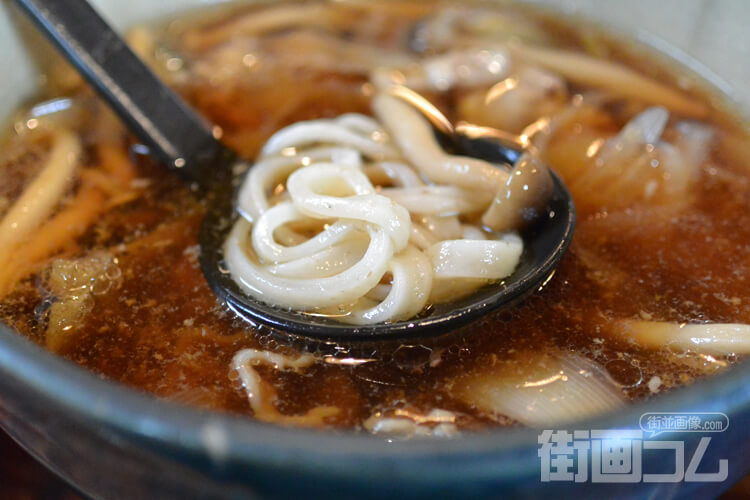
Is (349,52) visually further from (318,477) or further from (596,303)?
(318,477)

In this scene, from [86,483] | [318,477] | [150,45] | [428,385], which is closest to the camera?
[318,477]

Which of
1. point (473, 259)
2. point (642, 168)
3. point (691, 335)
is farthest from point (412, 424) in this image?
point (642, 168)

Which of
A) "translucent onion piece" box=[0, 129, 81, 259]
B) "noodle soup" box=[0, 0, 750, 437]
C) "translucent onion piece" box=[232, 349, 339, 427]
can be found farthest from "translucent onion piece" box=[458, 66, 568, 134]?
"translucent onion piece" box=[0, 129, 81, 259]

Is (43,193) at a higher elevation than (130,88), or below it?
below

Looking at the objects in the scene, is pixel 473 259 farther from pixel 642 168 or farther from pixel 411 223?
pixel 642 168

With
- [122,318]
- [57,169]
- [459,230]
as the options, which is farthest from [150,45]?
[459,230]

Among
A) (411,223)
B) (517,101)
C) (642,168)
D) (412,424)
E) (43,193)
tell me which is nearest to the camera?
(412,424)

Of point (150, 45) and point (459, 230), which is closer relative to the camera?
point (459, 230)
